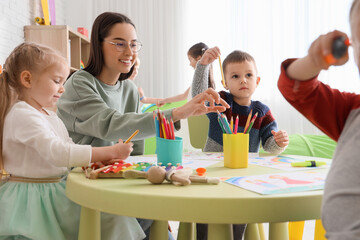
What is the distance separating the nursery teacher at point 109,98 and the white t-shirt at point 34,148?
0.66 feet

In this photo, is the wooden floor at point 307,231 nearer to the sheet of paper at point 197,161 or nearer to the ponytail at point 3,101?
the sheet of paper at point 197,161

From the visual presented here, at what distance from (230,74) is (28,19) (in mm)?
2451

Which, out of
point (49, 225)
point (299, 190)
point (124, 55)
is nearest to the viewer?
point (299, 190)

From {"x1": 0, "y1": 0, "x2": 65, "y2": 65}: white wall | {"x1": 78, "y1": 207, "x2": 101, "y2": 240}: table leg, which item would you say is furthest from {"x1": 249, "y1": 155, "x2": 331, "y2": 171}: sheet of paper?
{"x1": 0, "y1": 0, "x2": 65, "y2": 65}: white wall

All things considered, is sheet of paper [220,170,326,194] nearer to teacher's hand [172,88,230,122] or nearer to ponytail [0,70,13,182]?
teacher's hand [172,88,230,122]

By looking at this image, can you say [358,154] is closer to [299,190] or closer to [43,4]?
[299,190]

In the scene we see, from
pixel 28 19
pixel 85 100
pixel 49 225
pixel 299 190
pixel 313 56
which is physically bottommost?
pixel 49 225

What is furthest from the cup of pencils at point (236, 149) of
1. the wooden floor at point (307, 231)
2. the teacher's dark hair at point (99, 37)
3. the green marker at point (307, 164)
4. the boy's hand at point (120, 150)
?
the wooden floor at point (307, 231)

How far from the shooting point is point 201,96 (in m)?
0.97

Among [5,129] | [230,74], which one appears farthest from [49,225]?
[230,74]

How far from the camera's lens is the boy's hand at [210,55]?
Answer: 1372 mm

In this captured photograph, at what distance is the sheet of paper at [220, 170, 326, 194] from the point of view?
0.62m

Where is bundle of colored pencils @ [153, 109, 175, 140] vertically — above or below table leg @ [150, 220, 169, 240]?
above

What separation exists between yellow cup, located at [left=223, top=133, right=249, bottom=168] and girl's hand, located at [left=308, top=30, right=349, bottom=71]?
395 mm
